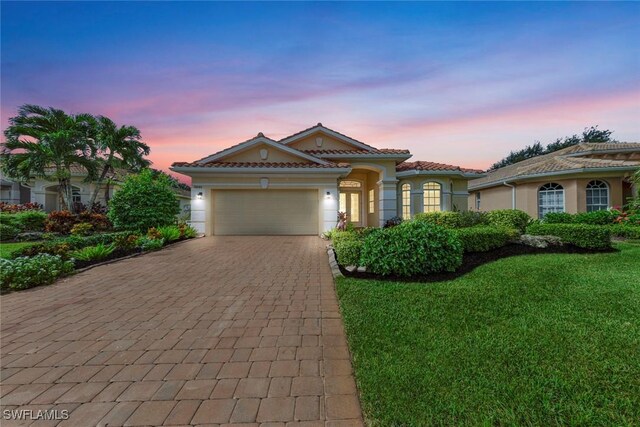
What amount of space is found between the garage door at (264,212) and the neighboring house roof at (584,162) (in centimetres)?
1276

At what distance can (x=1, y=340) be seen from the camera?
3.29 meters

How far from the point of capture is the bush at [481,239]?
24.5 ft

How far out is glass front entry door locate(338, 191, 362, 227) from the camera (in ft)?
56.6

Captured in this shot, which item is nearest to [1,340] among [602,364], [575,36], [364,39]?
[602,364]

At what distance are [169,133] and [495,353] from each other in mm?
17654

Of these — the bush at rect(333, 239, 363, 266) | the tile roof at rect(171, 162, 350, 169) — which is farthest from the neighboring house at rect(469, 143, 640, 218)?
the bush at rect(333, 239, 363, 266)

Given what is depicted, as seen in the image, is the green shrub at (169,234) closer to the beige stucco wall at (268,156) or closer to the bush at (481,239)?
the beige stucco wall at (268,156)

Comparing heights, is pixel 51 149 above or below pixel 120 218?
above

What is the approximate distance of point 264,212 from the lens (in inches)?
527

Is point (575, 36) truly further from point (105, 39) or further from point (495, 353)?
point (105, 39)

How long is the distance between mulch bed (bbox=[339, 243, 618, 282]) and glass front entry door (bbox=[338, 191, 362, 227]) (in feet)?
32.2

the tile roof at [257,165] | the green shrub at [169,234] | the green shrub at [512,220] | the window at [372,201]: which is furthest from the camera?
the window at [372,201]

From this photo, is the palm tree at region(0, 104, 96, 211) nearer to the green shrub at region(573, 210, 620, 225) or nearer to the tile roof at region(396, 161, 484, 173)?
the tile roof at region(396, 161, 484, 173)

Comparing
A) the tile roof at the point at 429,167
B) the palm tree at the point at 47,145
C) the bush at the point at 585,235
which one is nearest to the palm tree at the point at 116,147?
the palm tree at the point at 47,145
